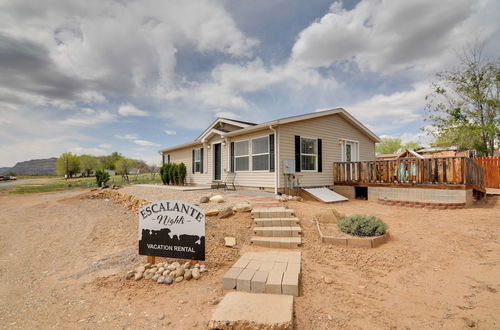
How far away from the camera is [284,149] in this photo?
8.55m

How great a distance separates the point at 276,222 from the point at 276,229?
26cm

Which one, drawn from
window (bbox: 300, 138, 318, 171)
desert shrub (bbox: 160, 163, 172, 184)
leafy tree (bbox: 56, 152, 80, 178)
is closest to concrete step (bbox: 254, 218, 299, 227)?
window (bbox: 300, 138, 318, 171)

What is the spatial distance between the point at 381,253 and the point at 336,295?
1.65 metres

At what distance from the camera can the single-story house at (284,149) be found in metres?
8.54

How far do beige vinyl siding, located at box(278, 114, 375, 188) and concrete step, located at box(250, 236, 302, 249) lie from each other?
Result: 14.6 ft

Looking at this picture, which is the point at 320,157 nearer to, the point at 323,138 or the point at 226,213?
the point at 323,138

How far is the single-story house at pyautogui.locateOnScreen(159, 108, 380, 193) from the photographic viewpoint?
8.54 m

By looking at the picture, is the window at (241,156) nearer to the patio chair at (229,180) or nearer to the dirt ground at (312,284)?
the patio chair at (229,180)

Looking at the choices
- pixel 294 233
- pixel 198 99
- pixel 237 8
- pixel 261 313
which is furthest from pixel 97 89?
pixel 261 313

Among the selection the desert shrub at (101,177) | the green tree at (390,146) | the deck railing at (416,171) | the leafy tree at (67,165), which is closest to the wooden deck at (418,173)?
the deck railing at (416,171)

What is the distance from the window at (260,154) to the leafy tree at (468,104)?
14475 millimetres

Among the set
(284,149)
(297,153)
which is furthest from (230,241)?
(297,153)

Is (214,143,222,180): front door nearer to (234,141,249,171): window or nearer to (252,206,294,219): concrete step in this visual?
(234,141,249,171): window

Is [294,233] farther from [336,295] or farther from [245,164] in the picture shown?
[245,164]
